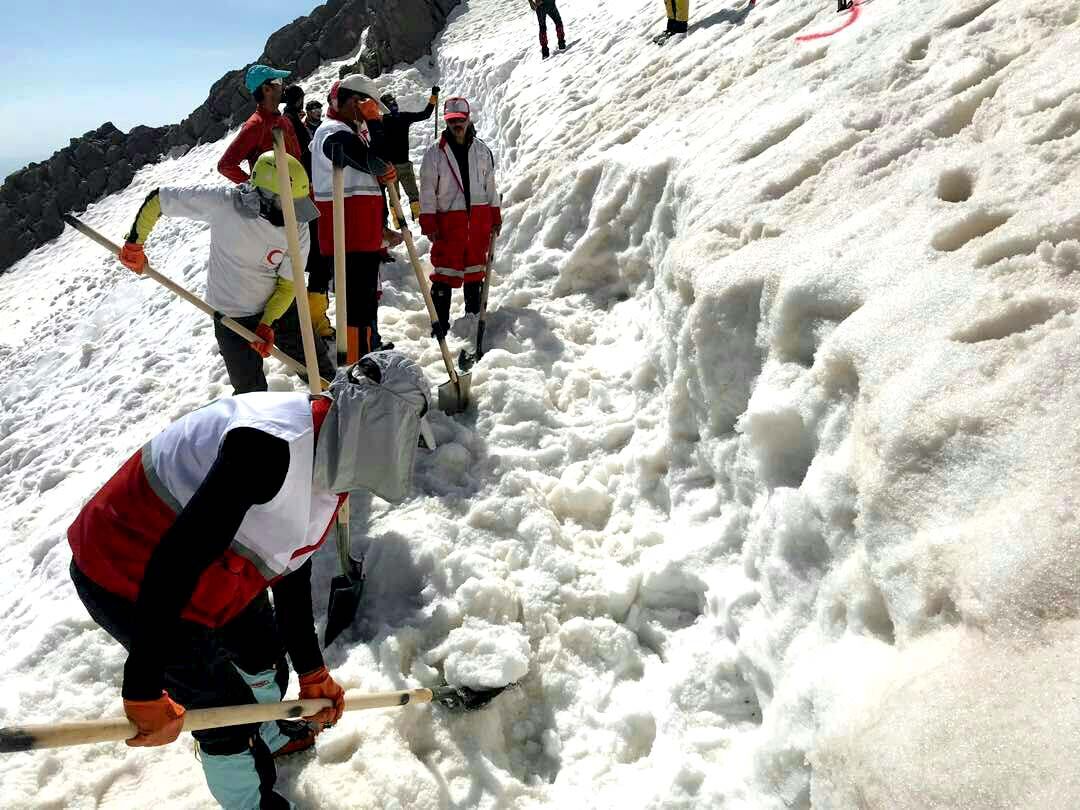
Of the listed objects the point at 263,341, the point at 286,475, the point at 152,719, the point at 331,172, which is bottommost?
the point at 152,719

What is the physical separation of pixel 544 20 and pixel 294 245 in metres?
10.1

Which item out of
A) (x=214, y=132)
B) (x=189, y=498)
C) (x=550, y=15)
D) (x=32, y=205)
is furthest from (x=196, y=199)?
(x=32, y=205)

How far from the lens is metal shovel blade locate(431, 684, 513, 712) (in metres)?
3.07

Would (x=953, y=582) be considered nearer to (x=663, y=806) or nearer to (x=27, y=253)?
(x=663, y=806)

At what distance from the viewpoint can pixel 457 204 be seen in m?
5.91

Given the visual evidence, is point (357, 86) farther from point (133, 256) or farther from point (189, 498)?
point (189, 498)

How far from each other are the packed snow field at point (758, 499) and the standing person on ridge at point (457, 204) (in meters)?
0.50

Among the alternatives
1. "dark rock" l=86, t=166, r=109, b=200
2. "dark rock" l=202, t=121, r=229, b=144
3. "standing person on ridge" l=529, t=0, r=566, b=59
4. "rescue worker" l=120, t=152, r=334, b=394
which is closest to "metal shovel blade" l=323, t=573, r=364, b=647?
"rescue worker" l=120, t=152, r=334, b=394

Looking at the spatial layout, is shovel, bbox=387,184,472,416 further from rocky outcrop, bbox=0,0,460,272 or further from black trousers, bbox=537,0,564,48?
→ rocky outcrop, bbox=0,0,460,272

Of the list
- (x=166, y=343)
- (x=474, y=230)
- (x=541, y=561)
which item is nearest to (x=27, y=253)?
(x=166, y=343)

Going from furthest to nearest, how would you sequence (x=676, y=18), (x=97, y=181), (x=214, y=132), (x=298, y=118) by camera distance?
(x=97, y=181), (x=214, y=132), (x=676, y=18), (x=298, y=118)

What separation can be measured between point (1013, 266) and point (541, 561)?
2.45 m

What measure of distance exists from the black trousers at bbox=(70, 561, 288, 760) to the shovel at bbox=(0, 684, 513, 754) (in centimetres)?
9

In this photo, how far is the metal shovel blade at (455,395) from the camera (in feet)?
16.0
